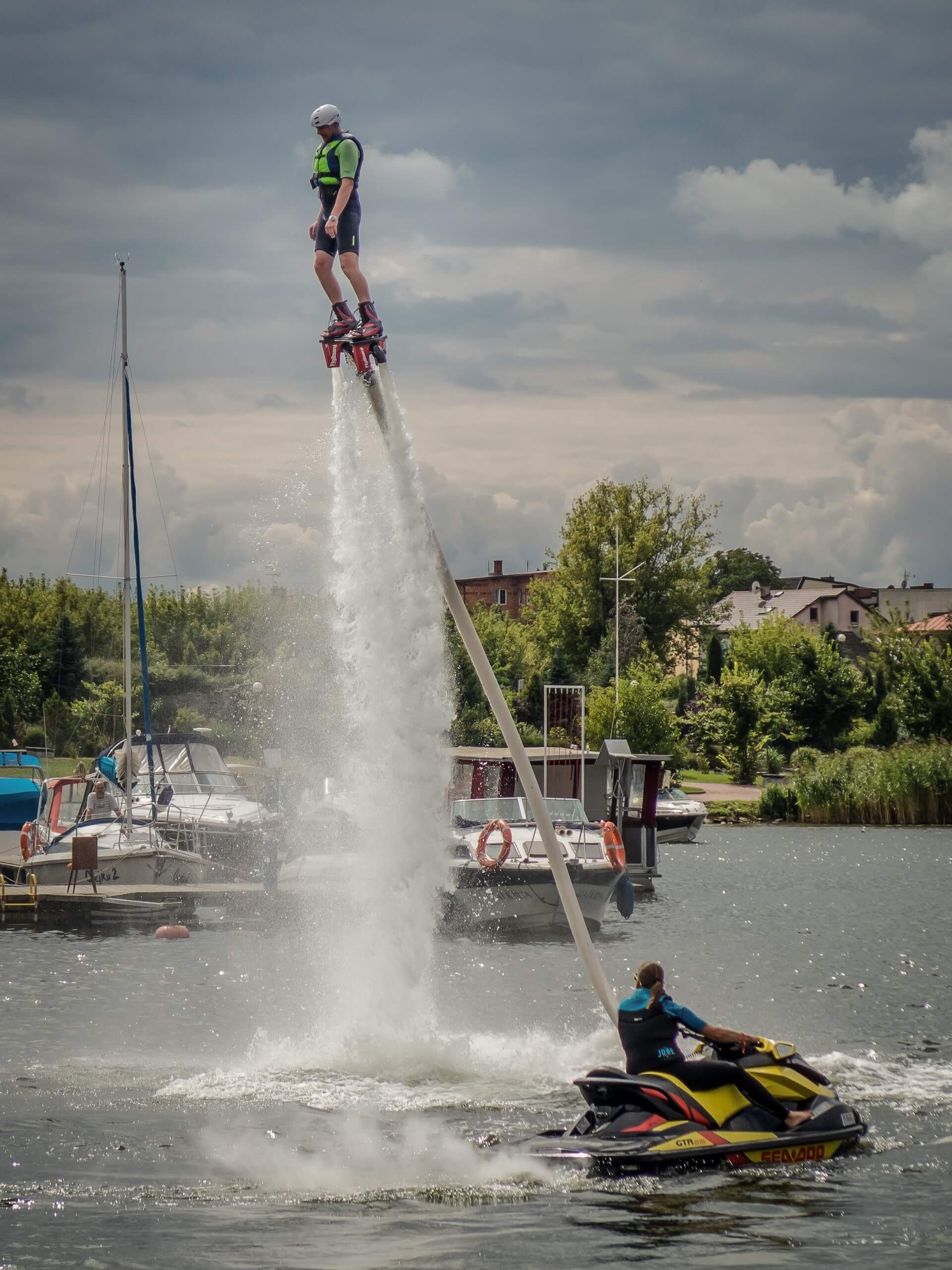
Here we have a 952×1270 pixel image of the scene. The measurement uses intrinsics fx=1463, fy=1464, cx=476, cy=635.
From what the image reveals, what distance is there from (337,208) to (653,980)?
25.0 feet

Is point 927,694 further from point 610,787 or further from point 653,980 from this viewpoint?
point 653,980

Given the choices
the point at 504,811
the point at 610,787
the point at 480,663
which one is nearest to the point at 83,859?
the point at 504,811

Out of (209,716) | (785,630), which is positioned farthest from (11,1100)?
(785,630)

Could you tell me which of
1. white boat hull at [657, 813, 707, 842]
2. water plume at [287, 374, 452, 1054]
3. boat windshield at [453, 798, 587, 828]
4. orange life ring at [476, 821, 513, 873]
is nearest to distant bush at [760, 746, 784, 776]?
white boat hull at [657, 813, 707, 842]

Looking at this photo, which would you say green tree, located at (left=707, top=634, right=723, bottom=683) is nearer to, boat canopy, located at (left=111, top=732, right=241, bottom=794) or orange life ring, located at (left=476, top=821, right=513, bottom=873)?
boat canopy, located at (left=111, top=732, right=241, bottom=794)

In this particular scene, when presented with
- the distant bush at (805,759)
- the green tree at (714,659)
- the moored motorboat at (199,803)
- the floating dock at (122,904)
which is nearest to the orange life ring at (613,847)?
the floating dock at (122,904)

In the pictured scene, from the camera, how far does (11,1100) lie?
1602 cm

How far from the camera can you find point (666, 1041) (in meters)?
13.6

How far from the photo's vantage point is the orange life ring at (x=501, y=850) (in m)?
29.5

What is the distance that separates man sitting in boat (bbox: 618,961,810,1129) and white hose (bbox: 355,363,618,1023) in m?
0.33

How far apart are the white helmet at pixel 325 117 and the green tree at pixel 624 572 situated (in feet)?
273

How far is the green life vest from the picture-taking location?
1261 centimetres

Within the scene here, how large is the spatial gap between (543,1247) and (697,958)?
57.3ft

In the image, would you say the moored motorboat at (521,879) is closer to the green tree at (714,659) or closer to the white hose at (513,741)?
the white hose at (513,741)
